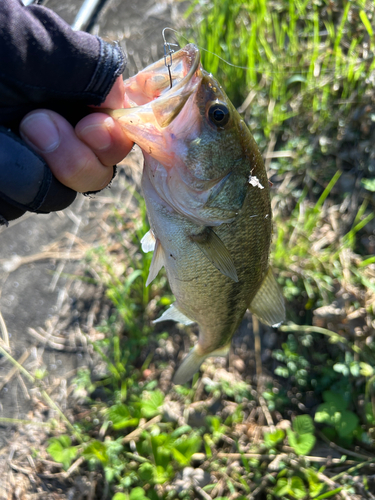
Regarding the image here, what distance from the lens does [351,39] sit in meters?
3.25

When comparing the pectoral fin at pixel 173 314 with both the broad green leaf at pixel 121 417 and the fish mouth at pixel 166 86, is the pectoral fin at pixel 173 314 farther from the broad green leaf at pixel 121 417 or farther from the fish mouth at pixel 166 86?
the fish mouth at pixel 166 86

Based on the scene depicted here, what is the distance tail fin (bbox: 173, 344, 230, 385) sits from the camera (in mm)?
1978

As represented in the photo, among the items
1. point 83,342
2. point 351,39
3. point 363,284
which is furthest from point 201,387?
point 351,39

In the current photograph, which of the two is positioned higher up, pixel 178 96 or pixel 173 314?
pixel 178 96

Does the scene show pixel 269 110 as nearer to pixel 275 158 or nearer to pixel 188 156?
pixel 275 158

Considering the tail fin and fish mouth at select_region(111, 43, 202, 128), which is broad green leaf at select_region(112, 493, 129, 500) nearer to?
the tail fin

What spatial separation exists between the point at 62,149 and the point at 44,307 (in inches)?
79.2

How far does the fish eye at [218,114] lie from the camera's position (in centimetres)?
127

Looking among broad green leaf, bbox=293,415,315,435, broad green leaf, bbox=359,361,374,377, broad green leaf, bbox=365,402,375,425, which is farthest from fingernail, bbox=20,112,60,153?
broad green leaf, bbox=365,402,375,425

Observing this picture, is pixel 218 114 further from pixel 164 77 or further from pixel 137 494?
pixel 137 494

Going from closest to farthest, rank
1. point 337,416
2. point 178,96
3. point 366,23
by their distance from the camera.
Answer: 1. point 178,96
2. point 337,416
3. point 366,23

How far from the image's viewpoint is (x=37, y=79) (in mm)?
1312

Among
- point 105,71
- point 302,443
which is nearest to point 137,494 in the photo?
point 302,443

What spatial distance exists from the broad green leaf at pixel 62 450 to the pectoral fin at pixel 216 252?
5.49ft
